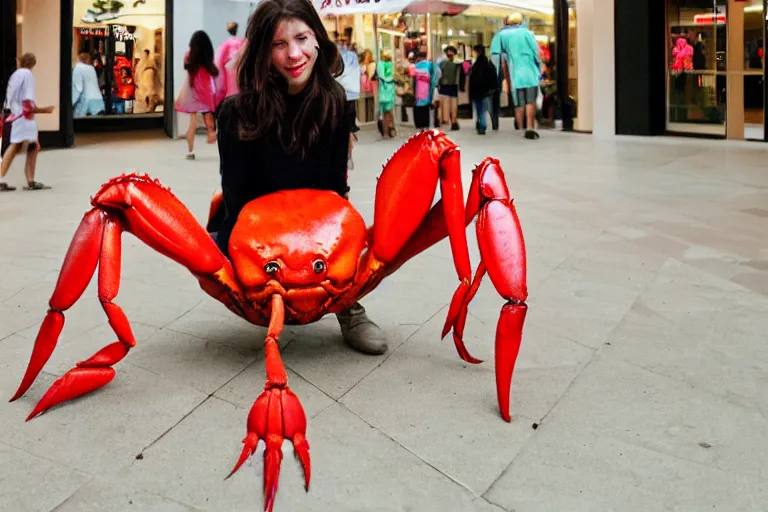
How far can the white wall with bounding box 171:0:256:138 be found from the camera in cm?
1666

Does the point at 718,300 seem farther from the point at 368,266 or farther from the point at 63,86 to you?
the point at 63,86

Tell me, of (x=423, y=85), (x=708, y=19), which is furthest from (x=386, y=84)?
(x=708, y=19)

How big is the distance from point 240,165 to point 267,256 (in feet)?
1.86

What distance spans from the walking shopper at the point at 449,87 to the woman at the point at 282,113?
44.0 ft

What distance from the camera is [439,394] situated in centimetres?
328

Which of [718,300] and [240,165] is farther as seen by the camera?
[718,300]

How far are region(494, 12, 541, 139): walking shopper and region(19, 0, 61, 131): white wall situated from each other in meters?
7.22

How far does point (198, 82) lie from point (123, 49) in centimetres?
891

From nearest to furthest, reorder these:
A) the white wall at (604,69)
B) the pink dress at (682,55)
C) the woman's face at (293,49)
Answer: the woman's face at (293,49) < the pink dress at (682,55) < the white wall at (604,69)

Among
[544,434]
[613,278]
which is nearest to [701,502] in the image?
[544,434]

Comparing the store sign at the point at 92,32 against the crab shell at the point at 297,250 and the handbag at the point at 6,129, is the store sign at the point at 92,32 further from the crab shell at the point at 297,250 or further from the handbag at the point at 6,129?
the crab shell at the point at 297,250

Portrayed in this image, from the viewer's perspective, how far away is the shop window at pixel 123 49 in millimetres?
19766

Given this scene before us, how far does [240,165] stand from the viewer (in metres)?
3.55

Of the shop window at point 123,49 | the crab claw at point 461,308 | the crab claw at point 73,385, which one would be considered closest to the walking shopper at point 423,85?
the shop window at point 123,49
